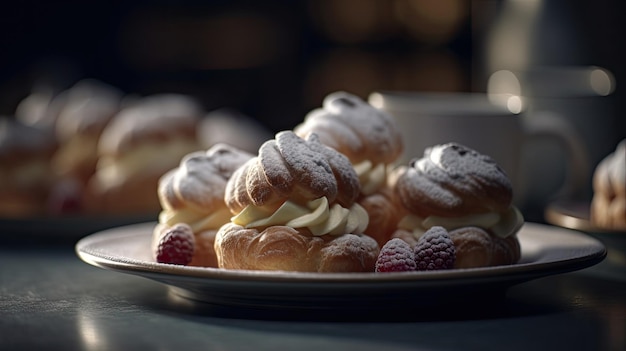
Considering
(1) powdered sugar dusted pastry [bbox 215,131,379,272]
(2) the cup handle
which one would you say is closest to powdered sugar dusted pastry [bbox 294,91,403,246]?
(1) powdered sugar dusted pastry [bbox 215,131,379,272]

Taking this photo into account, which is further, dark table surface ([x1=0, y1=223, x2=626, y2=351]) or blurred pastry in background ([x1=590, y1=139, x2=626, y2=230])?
blurred pastry in background ([x1=590, y1=139, x2=626, y2=230])

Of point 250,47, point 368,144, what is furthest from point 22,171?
point 250,47

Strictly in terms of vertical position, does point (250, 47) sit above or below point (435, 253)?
above

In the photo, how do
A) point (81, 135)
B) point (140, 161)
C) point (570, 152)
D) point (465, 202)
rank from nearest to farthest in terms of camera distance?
point (465, 202) → point (570, 152) → point (140, 161) → point (81, 135)

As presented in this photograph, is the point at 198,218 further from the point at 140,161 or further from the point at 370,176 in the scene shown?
the point at 140,161

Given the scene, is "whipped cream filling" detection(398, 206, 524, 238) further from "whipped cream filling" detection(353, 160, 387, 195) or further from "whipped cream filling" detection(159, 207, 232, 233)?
"whipped cream filling" detection(159, 207, 232, 233)

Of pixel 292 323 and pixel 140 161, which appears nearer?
pixel 292 323
